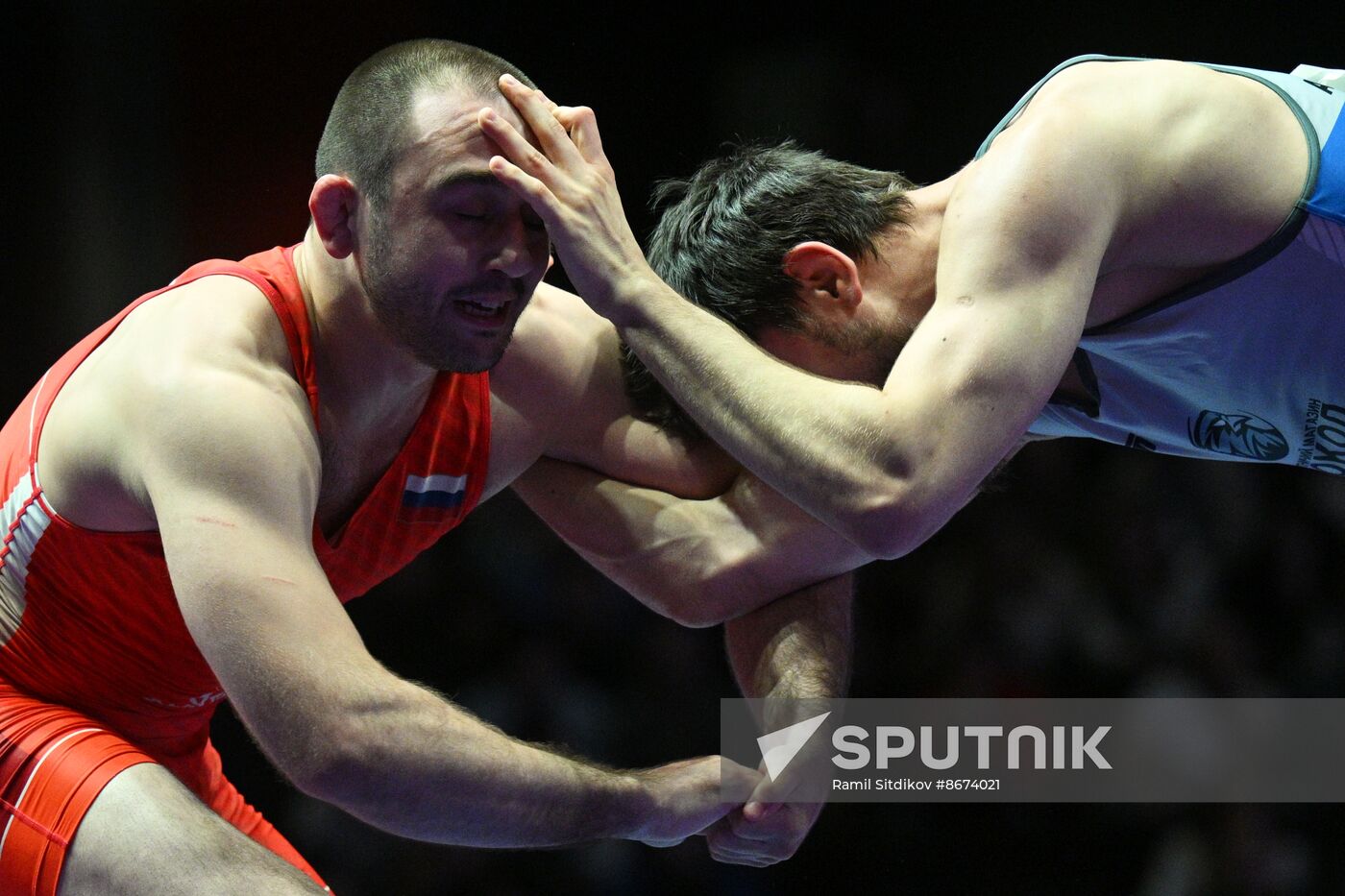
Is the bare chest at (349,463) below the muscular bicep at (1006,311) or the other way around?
below

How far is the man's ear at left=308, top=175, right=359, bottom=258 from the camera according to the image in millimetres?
2154

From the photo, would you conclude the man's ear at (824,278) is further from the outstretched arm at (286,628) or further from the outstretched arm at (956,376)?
the outstretched arm at (286,628)

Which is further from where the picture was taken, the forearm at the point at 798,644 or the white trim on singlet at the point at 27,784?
the forearm at the point at 798,644

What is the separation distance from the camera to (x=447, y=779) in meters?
1.94

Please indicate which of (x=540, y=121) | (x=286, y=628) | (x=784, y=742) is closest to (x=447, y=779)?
(x=286, y=628)

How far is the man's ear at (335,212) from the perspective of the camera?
2.15 m

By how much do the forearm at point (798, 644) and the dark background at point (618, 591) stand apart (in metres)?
2.14

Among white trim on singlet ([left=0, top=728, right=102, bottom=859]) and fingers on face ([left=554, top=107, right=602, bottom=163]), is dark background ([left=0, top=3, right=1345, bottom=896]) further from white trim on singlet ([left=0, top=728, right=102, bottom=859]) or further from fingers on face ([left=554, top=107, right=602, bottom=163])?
fingers on face ([left=554, top=107, right=602, bottom=163])

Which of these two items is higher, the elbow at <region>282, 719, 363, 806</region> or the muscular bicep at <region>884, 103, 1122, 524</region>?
the muscular bicep at <region>884, 103, 1122, 524</region>

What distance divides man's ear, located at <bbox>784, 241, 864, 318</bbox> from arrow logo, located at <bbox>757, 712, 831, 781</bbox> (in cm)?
70

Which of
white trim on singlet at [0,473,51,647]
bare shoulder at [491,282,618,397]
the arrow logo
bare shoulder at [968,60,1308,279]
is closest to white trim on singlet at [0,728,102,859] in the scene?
white trim on singlet at [0,473,51,647]

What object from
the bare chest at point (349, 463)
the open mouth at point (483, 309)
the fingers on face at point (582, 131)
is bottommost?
the bare chest at point (349, 463)

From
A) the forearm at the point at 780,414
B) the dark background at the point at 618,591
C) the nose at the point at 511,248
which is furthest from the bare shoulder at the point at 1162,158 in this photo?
the dark background at the point at 618,591

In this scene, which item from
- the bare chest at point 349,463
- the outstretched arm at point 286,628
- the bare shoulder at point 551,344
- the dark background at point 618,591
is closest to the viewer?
the outstretched arm at point 286,628
